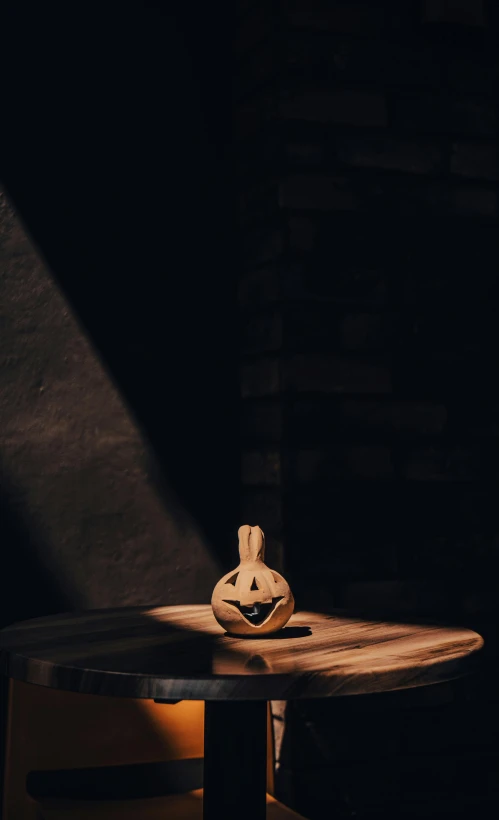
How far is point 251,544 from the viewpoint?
1.69 m

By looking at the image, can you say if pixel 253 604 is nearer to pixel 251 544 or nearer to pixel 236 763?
pixel 251 544

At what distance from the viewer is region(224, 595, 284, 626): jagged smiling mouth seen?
1.61 m

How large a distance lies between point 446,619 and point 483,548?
0.69 ft

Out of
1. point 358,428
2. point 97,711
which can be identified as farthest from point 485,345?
point 97,711

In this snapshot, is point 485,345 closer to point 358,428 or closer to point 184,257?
point 358,428

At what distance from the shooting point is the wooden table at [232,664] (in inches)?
51.5

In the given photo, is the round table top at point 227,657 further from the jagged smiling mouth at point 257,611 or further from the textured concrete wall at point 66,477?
the textured concrete wall at point 66,477

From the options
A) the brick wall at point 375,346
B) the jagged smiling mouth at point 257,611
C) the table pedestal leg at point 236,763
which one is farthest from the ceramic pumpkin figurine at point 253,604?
the brick wall at point 375,346

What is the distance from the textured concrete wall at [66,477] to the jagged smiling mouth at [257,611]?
2.74 ft

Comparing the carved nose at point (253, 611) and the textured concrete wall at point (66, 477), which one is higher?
the textured concrete wall at point (66, 477)

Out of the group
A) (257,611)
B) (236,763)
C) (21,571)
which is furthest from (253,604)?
(21,571)

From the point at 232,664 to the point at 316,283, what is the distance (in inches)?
48.7

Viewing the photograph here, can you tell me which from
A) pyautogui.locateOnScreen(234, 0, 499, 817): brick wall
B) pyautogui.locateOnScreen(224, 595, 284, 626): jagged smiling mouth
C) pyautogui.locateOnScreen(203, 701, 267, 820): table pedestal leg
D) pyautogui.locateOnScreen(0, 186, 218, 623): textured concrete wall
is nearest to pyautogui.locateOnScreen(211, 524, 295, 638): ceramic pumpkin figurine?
pyautogui.locateOnScreen(224, 595, 284, 626): jagged smiling mouth

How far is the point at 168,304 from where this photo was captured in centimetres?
251
